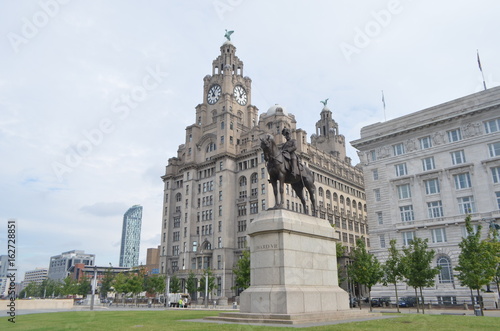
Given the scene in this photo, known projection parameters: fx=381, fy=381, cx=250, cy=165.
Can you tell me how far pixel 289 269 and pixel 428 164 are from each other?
142 ft

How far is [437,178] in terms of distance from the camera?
172 feet

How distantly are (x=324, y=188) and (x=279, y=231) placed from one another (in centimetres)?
Result: 7808

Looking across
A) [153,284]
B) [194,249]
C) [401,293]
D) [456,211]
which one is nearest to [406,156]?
[456,211]

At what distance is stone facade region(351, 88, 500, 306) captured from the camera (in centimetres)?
4881

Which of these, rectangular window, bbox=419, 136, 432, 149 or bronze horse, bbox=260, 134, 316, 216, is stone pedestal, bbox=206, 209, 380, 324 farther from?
rectangular window, bbox=419, 136, 432, 149

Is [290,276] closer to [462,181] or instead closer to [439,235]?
[439,235]

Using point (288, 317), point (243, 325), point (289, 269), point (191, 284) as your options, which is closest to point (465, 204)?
point (289, 269)

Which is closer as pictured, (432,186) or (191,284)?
(432,186)

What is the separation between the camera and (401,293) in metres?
52.8

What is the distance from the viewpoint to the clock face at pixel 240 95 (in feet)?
333

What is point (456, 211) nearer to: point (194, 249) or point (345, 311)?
point (345, 311)

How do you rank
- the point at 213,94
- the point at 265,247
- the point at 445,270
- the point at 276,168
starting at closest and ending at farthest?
1. the point at 265,247
2. the point at 276,168
3. the point at 445,270
4. the point at 213,94

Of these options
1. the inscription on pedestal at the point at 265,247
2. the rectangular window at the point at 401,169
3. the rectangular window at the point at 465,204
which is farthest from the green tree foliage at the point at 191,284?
the inscription on pedestal at the point at 265,247

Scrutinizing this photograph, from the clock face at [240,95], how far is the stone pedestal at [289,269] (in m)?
84.0
